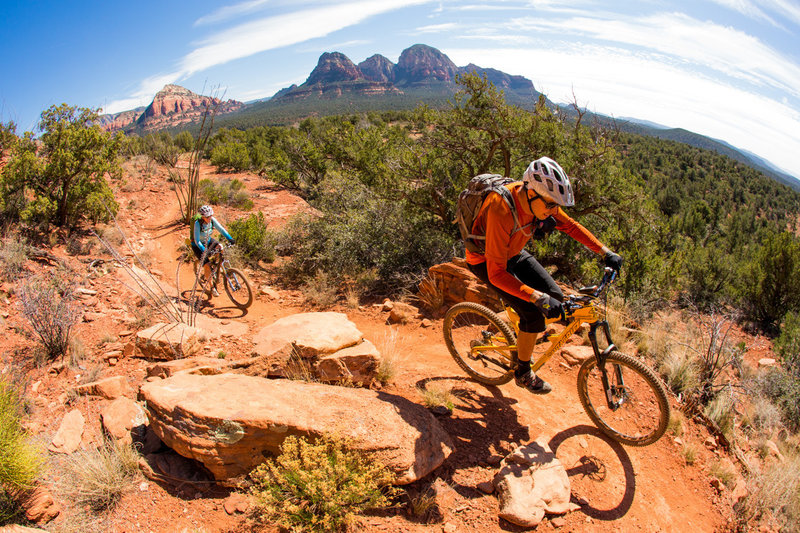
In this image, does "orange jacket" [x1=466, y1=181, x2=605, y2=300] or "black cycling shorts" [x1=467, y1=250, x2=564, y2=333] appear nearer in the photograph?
"orange jacket" [x1=466, y1=181, x2=605, y2=300]

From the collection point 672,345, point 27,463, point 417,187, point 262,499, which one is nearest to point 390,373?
point 262,499

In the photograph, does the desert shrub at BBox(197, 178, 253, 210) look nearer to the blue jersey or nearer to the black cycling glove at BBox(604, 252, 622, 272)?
the blue jersey

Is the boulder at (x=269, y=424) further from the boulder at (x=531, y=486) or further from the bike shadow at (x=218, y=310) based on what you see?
the bike shadow at (x=218, y=310)

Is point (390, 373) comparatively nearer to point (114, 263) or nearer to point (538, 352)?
point (538, 352)

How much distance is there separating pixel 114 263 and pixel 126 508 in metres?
7.50

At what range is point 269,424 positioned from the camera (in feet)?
10.5

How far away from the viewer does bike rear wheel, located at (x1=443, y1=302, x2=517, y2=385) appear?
4.31 m

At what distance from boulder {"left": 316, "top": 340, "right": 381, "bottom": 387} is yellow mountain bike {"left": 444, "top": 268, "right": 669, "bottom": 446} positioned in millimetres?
1050

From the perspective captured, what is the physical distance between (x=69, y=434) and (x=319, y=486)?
9.29ft

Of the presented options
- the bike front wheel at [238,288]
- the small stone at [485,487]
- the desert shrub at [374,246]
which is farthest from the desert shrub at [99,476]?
the desert shrub at [374,246]

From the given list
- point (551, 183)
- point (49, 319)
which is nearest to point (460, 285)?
point (551, 183)

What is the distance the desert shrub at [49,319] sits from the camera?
210 inches

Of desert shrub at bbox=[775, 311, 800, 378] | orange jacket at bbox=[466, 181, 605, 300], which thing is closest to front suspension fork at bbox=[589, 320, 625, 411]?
orange jacket at bbox=[466, 181, 605, 300]

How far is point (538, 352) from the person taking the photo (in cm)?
524
